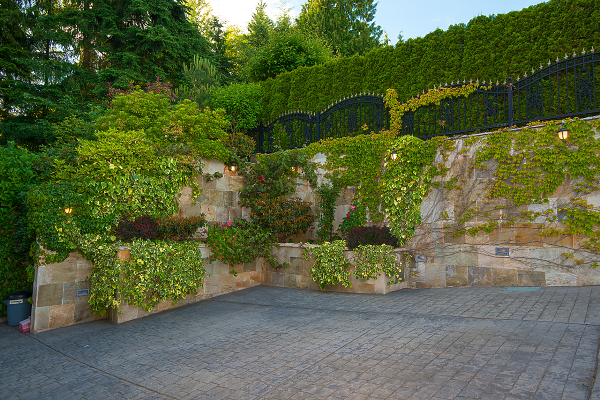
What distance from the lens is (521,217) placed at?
6.78m

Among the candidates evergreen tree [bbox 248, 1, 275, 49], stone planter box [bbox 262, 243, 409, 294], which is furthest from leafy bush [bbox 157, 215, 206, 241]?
evergreen tree [bbox 248, 1, 275, 49]

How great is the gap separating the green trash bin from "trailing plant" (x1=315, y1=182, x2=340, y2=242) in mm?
6212

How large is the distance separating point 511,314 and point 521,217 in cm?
241

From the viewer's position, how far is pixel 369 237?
24.6 ft

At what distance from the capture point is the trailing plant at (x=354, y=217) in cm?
857

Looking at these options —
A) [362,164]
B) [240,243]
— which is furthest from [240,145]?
[362,164]

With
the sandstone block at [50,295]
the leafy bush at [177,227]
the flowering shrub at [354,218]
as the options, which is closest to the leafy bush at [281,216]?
the flowering shrub at [354,218]

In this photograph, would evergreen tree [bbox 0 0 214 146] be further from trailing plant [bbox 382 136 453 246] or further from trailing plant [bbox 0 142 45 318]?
trailing plant [bbox 382 136 453 246]

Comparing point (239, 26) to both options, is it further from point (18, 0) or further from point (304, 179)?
point (304, 179)

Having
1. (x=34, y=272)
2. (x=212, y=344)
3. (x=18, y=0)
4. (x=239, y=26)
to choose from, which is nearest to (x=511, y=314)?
(x=212, y=344)

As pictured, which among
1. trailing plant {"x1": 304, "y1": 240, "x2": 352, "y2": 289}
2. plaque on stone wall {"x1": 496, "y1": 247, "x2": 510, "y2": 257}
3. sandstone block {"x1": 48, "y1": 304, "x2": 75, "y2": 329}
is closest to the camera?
sandstone block {"x1": 48, "y1": 304, "x2": 75, "y2": 329}

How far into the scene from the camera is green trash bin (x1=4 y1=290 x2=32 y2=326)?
6633mm

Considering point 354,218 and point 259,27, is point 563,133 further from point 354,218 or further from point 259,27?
point 259,27

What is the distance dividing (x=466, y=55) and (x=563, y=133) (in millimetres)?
3099
